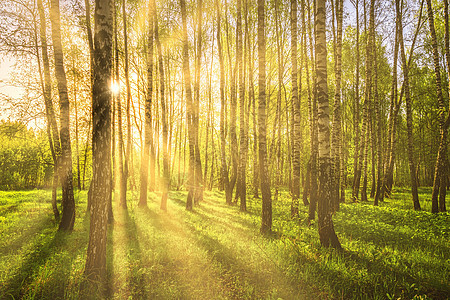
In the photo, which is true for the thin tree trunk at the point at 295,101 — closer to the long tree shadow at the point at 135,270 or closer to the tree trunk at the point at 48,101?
the long tree shadow at the point at 135,270

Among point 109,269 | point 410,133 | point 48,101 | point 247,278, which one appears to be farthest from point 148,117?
point 410,133

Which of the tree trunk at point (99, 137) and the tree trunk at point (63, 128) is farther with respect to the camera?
the tree trunk at point (63, 128)

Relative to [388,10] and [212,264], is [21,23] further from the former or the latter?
[388,10]

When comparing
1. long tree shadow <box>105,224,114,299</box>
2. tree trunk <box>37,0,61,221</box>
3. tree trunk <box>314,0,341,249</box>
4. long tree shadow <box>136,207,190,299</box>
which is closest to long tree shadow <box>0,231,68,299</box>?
long tree shadow <box>105,224,114,299</box>

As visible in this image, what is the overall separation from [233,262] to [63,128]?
7.44m

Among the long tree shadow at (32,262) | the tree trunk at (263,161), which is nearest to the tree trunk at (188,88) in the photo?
the tree trunk at (263,161)

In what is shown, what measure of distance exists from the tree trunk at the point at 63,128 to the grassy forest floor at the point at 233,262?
2.85ft

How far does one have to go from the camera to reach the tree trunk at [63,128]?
24.1 ft

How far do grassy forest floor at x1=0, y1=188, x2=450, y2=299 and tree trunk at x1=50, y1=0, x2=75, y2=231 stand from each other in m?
0.87

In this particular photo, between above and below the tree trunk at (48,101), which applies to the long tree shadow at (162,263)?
below

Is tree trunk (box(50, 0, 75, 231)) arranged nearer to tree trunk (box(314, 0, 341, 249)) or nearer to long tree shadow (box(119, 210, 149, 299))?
long tree shadow (box(119, 210, 149, 299))

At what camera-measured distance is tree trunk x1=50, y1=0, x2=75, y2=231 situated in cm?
733

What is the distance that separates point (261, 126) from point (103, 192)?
515 centimetres

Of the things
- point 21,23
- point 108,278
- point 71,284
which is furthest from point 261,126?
point 21,23
